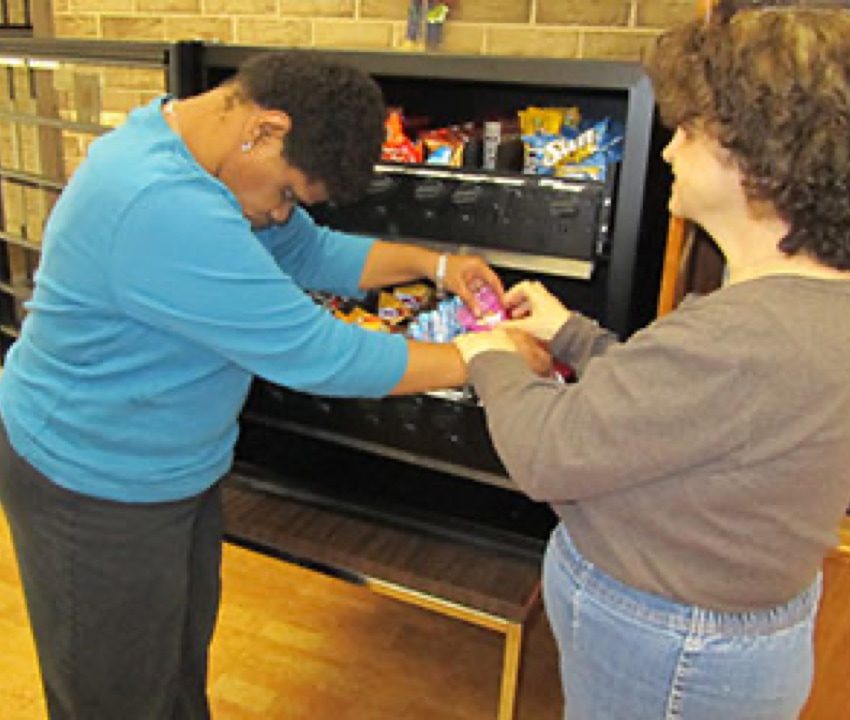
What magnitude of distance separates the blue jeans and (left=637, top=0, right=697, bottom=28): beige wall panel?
111 cm

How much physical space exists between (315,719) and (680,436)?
1200mm

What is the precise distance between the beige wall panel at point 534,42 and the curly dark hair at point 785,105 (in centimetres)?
97

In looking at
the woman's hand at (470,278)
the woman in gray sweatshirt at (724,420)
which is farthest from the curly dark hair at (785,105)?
the woman's hand at (470,278)

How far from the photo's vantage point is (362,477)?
72.6 inches

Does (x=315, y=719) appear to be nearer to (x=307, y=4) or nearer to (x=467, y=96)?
Answer: (x=467, y=96)

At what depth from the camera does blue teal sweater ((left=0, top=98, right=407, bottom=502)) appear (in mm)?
988

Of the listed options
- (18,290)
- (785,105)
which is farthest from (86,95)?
(785,105)

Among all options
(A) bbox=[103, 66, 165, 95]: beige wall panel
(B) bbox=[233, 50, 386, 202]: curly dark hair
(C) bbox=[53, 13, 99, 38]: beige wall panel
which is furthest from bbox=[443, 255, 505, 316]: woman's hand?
(C) bbox=[53, 13, 99, 38]: beige wall panel

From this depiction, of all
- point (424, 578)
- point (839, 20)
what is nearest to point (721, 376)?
point (839, 20)

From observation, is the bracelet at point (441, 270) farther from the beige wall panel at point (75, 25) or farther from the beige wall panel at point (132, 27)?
the beige wall panel at point (75, 25)

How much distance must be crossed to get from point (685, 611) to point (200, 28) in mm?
1879

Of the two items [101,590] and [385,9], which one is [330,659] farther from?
[385,9]

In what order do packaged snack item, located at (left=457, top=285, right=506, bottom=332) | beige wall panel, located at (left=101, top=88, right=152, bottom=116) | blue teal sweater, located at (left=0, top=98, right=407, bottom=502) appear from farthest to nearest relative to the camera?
beige wall panel, located at (left=101, top=88, right=152, bottom=116)
packaged snack item, located at (left=457, top=285, right=506, bottom=332)
blue teal sweater, located at (left=0, top=98, right=407, bottom=502)

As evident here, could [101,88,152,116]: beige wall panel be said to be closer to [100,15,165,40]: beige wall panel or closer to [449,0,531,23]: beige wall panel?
[100,15,165,40]: beige wall panel
